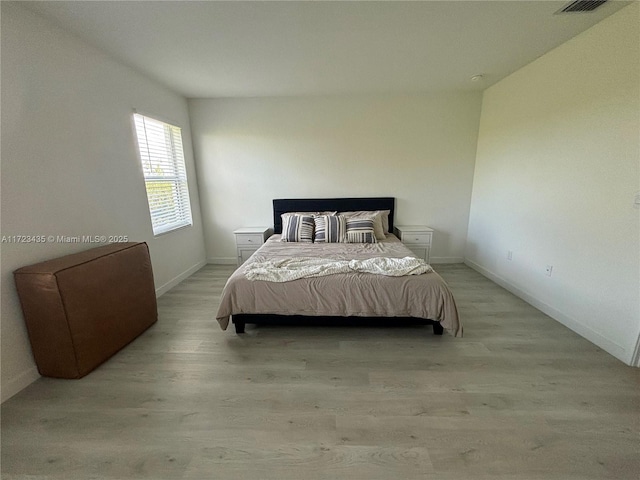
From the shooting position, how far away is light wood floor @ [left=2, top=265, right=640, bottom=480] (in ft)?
3.98

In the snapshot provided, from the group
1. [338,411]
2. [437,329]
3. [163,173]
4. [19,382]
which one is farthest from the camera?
[163,173]

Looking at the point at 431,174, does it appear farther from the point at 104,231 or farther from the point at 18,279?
the point at 18,279

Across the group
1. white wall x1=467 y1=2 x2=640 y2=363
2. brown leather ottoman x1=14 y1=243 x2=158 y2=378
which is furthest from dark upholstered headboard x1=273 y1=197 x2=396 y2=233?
brown leather ottoman x1=14 y1=243 x2=158 y2=378

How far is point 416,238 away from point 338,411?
8.94 ft

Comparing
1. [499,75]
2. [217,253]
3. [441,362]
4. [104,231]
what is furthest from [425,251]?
[104,231]

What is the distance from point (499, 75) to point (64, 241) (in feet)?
15.2

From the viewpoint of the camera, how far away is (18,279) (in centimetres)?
160

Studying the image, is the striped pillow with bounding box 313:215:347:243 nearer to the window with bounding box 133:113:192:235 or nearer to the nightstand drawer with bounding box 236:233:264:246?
the nightstand drawer with bounding box 236:233:264:246

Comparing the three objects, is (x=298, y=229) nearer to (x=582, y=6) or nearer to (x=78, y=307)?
(x=78, y=307)

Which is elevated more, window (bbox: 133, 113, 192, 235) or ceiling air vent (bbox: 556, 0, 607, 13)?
ceiling air vent (bbox: 556, 0, 607, 13)

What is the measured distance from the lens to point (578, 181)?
2.21 m

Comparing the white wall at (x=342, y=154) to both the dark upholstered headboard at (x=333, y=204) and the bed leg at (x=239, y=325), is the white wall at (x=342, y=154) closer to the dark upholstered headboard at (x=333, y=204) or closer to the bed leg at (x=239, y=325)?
the dark upholstered headboard at (x=333, y=204)

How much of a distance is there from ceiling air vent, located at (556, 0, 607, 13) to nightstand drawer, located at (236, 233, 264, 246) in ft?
11.7

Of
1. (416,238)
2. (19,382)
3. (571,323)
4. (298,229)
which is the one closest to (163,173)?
(298,229)
